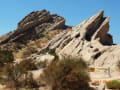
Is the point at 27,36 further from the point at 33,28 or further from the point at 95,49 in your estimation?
the point at 95,49

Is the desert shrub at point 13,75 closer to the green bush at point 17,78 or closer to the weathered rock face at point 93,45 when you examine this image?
the green bush at point 17,78

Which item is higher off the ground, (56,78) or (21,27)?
(21,27)

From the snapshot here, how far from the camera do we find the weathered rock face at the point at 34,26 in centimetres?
8251

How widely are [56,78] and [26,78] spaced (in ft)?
15.0

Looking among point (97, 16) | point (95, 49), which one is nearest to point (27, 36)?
point (97, 16)

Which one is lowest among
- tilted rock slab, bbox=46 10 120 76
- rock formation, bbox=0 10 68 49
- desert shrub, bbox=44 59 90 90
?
desert shrub, bbox=44 59 90 90

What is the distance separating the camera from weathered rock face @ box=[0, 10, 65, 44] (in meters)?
82.5

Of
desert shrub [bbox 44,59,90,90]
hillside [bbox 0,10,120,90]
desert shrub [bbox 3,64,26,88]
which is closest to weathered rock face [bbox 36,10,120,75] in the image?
hillside [bbox 0,10,120,90]

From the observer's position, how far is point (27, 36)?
85562 mm

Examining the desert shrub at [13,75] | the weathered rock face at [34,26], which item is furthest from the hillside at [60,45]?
the desert shrub at [13,75]

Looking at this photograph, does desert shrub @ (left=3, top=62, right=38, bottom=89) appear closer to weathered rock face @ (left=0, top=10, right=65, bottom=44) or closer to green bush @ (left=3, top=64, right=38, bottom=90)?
green bush @ (left=3, top=64, right=38, bottom=90)

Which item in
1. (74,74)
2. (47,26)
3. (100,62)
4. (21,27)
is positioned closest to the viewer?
(74,74)

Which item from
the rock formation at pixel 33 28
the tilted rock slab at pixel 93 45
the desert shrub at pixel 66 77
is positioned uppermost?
the rock formation at pixel 33 28

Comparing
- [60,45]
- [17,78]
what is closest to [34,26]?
[60,45]
